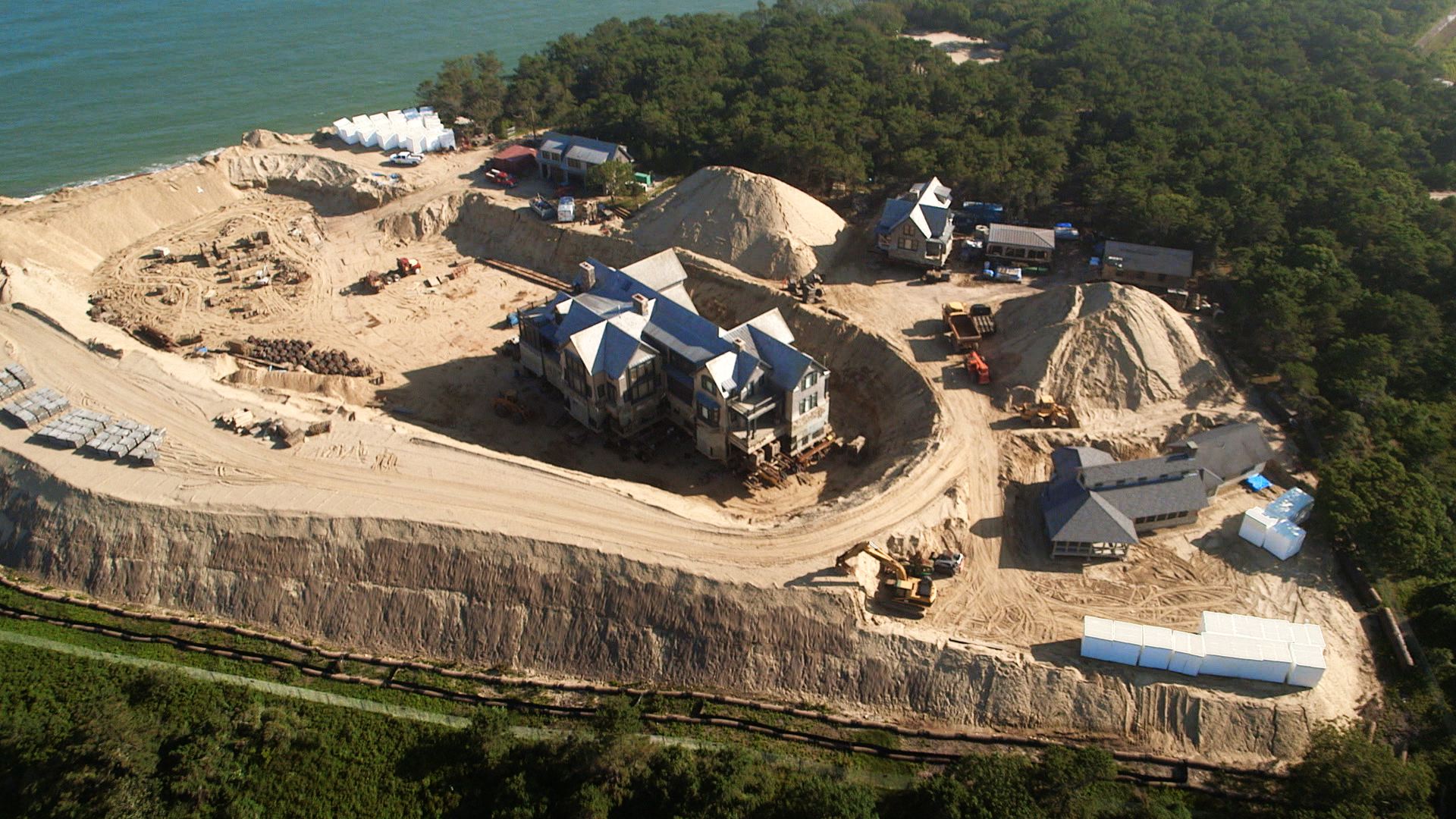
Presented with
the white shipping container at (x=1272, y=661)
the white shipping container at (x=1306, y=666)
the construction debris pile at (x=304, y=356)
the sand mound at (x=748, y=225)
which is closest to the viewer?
the white shipping container at (x=1306, y=666)

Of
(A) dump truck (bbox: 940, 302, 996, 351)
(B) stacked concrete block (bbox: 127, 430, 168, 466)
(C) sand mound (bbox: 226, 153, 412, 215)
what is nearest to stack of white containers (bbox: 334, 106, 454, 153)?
(C) sand mound (bbox: 226, 153, 412, 215)

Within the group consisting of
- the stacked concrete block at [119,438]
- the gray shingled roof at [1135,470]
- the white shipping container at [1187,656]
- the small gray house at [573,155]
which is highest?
the small gray house at [573,155]

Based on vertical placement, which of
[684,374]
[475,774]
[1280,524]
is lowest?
[475,774]

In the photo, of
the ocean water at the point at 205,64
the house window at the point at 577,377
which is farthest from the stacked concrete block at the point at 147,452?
the ocean water at the point at 205,64

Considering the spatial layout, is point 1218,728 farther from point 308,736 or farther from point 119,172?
point 119,172

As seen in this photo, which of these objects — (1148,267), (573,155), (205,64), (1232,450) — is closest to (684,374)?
(1232,450)

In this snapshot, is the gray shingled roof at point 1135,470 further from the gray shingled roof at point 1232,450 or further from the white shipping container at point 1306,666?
the white shipping container at point 1306,666

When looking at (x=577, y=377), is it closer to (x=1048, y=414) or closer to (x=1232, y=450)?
(x=1048, y=414)
